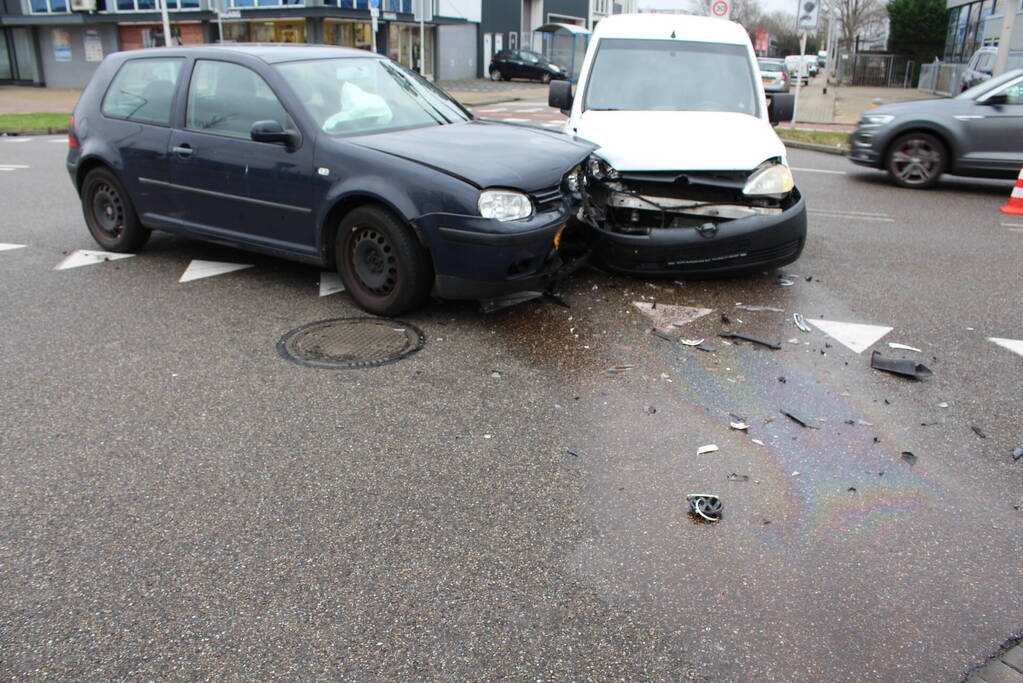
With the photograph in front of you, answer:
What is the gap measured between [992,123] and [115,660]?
12.1m

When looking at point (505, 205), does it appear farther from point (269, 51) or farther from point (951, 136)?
point (951, 136)

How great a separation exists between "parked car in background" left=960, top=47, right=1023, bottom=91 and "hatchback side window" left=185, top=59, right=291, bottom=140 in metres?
19.8

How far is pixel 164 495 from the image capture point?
142 inches

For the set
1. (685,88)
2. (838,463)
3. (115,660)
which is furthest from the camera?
(685,88)

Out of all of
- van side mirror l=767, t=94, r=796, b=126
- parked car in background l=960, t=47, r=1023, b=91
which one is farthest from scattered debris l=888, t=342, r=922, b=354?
parked car in background l=960, t=47, r=1023, b=91

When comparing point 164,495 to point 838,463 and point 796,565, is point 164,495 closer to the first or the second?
point 796,565

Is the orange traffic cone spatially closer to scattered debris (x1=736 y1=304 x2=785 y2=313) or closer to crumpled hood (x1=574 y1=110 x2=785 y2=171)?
crumpled hood (x1=574 y1=110 x2=785 y2=171)

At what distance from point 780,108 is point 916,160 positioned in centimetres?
492

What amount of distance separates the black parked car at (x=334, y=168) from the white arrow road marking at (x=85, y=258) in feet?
0.83

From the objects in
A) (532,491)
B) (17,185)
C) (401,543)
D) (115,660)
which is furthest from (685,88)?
(17,185)

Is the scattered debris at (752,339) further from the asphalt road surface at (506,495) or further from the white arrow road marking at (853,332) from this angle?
the white arrow road marking at (853,332)

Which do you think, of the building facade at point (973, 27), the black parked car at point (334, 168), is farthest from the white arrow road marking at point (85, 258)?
the building facade at point (973, 27)

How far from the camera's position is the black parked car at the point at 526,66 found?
41406 millimetres

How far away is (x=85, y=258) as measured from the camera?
7.42 meters
